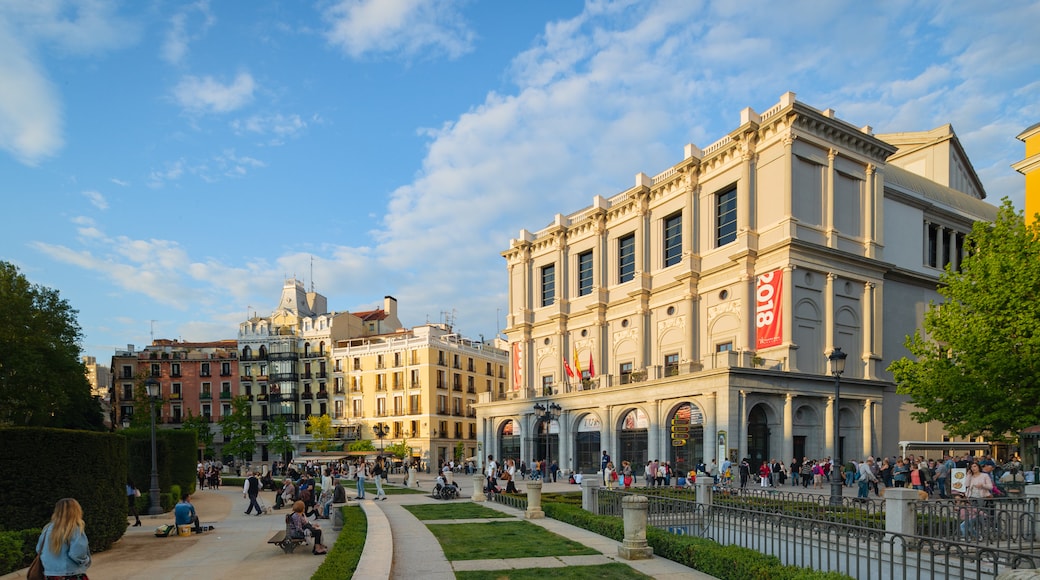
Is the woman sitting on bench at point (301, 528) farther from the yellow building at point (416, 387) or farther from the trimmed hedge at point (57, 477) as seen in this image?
the yellow building at point (416, 387)

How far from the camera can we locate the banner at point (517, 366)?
61719 millimetres

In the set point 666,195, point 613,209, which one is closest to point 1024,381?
point 666,195

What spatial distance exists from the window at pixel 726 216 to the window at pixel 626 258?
28.8 ft

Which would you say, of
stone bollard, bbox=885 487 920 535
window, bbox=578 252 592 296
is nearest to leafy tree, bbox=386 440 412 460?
window, bbox=578 252 592 296

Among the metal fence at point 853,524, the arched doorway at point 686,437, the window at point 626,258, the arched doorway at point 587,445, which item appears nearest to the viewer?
the metal fence at point 853,524

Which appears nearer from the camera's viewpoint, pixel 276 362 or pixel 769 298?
pixel 769 298

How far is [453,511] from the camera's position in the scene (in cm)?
2372

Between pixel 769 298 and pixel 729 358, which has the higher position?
pixel 769 298

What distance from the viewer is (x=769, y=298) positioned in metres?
39.7

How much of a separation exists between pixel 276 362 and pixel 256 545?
76334 millimetres

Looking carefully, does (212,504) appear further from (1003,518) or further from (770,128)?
(770,128)

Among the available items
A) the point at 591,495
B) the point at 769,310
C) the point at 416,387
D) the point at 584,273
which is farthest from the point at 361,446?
the point at 591,495

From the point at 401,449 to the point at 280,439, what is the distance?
15.8 m

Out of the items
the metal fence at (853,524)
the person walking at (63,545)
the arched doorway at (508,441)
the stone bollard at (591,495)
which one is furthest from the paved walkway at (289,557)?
the arched doorway at (508,441)
